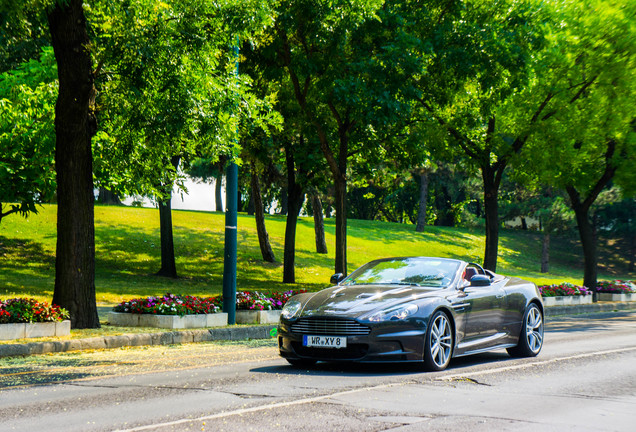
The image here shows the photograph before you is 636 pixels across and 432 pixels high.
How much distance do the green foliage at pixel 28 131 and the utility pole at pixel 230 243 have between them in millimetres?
6954

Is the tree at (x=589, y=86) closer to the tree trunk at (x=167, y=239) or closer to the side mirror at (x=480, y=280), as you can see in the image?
the tree trunk at (x=167, y=239)

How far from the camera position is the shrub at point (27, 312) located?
38.3 ft

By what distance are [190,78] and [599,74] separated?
15271 mm

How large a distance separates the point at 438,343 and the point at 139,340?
5.60m

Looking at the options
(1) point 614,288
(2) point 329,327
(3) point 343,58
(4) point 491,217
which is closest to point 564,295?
(4) point 491,217

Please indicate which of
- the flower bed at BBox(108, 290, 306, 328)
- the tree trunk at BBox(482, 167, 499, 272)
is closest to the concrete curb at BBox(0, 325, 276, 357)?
the flower bed at BBox(108, 290, 306, 328)

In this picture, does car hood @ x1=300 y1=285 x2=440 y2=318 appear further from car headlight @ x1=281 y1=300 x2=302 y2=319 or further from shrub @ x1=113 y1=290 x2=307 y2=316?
shrub @ x1=113 y1=290 x2=307 y2=316

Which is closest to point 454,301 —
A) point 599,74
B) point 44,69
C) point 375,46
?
point 375,46

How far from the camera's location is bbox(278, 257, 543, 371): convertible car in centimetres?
856

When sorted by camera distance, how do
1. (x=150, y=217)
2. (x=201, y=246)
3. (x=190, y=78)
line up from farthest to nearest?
(x=150, y=217) < (x=201, y=246) < (x=190, y=78)

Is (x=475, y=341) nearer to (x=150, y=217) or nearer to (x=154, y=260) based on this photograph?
(x=154, y=260)

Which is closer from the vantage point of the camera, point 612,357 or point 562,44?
point 612,357

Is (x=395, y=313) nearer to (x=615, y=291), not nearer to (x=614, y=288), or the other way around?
(x=615, y=291)

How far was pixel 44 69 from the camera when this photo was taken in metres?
20.1
